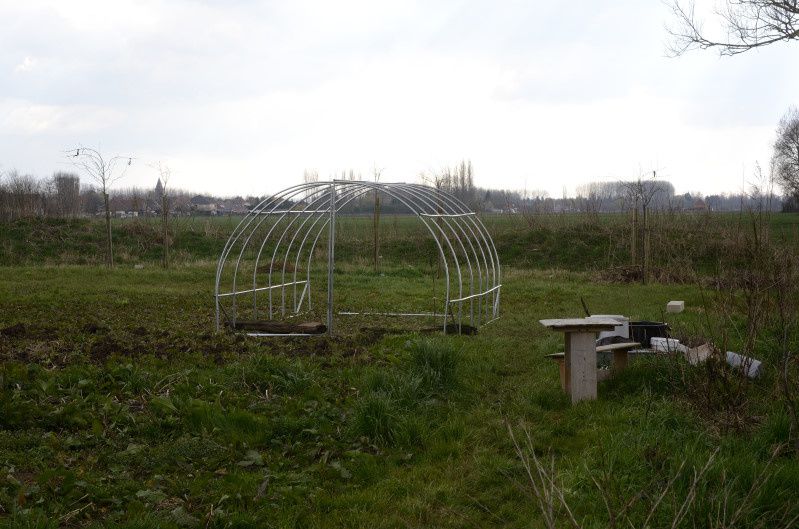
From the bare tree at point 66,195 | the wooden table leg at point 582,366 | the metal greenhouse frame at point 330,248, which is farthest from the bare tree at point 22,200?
the wooden table leg at point 582,366

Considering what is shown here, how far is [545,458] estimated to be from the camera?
5.36m

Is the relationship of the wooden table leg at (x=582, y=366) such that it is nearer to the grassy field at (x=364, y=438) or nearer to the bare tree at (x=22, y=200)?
the grassy field at (x=364, y=438)

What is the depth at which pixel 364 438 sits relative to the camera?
5770 millimetres

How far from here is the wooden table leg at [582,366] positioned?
6.68m

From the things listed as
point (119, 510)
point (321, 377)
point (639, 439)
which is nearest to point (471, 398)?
point (321, 377)

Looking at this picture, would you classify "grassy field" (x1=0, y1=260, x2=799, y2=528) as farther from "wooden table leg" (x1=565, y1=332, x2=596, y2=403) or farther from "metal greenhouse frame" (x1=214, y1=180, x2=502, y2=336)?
"metal greenhouse frame" (x1=214, y1=180, x2=502, y2=336)

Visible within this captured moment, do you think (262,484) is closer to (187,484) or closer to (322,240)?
(187,484)

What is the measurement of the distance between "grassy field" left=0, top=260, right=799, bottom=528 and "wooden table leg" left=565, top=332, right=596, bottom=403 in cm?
19

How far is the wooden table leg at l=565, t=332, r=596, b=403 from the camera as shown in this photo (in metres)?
6.68

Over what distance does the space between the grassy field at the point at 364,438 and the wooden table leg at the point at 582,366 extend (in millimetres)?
194

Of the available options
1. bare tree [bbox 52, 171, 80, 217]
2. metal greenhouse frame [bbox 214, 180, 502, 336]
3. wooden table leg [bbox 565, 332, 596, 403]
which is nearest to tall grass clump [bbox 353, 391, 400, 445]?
wooden table leg [bbox 565, 332, 596, 403]

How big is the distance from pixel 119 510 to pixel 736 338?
7293 mm

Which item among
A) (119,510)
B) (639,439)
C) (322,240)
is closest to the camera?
(119,510)

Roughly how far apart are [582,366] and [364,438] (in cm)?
214
